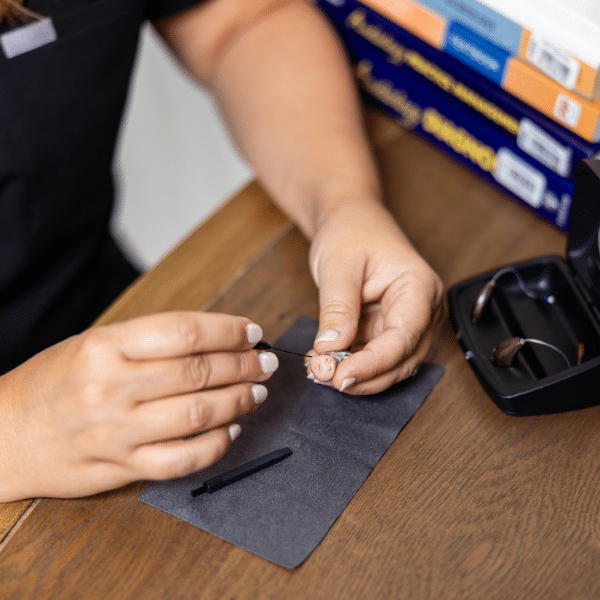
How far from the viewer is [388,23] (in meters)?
0.82

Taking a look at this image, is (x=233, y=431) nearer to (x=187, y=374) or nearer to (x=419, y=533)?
(x=187, y=374)

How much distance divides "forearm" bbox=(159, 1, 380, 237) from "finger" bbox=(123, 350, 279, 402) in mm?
264

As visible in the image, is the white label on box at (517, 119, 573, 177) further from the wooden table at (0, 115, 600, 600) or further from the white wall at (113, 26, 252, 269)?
the white wall at (113, 26, 252, 269)

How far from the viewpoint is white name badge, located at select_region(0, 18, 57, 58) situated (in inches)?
27.3

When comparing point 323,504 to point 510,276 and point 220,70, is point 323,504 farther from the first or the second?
point 220,70

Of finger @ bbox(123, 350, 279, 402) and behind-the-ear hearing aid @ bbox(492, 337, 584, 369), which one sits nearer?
finger @ bbox(123, 350, 279, 402)

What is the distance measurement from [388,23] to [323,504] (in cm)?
62

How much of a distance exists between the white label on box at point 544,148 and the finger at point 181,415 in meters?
0.46

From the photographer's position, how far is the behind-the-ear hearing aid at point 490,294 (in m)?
0.64

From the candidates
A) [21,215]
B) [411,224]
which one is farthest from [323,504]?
[21,215]

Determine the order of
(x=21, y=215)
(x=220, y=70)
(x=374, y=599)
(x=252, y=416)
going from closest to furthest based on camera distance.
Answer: (x=374, y=599)
(x=252, y=416)
(x=21, y=215)
(x=220, y=70)

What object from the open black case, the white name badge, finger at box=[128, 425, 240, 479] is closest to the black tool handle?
finger at box=[128, 425, 240, 479]

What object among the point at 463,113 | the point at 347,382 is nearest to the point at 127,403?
the point at 347,382

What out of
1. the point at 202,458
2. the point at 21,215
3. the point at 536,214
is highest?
the point at 21,215
